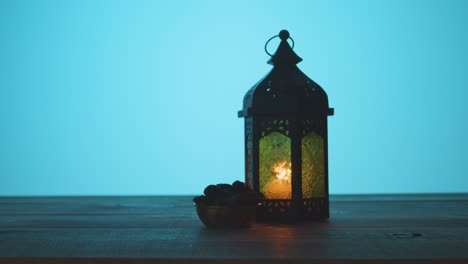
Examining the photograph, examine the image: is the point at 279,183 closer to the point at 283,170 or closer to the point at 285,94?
the point at 283,170

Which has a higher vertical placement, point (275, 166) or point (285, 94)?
point (285, 94)

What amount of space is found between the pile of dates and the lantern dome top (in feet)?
0.94

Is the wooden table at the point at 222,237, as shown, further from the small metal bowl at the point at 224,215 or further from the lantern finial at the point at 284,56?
the lantern finial at the point at 284,56

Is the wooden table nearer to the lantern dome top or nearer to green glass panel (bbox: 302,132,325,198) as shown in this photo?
green glass panel (bbox: 302,132,325,198)

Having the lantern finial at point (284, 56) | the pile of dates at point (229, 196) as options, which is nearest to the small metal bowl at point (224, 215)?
the pile of dates at point (229, 196)

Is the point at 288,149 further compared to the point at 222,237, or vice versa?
the point at 288,149

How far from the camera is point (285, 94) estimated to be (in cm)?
219

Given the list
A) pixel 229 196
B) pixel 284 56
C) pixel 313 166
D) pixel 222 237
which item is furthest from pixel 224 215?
pixel 284 56

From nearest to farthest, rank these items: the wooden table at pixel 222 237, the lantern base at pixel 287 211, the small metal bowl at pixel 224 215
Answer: the wooden table at pixel 222 237 → the small metal bowl at pixel 224 215 → the lantern base at pixel 287 211

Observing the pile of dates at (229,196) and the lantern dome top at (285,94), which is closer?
the pile of dates at (229,196)

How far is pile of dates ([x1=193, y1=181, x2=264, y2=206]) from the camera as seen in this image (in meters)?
2.00

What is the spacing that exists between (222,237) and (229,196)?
0.89 feet

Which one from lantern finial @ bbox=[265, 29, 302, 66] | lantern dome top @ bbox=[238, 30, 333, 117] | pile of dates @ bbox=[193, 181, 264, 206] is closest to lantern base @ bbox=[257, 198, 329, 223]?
pile of dates @ bbox=[193, 181, 264, 206]

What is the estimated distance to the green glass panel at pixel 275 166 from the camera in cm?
220
